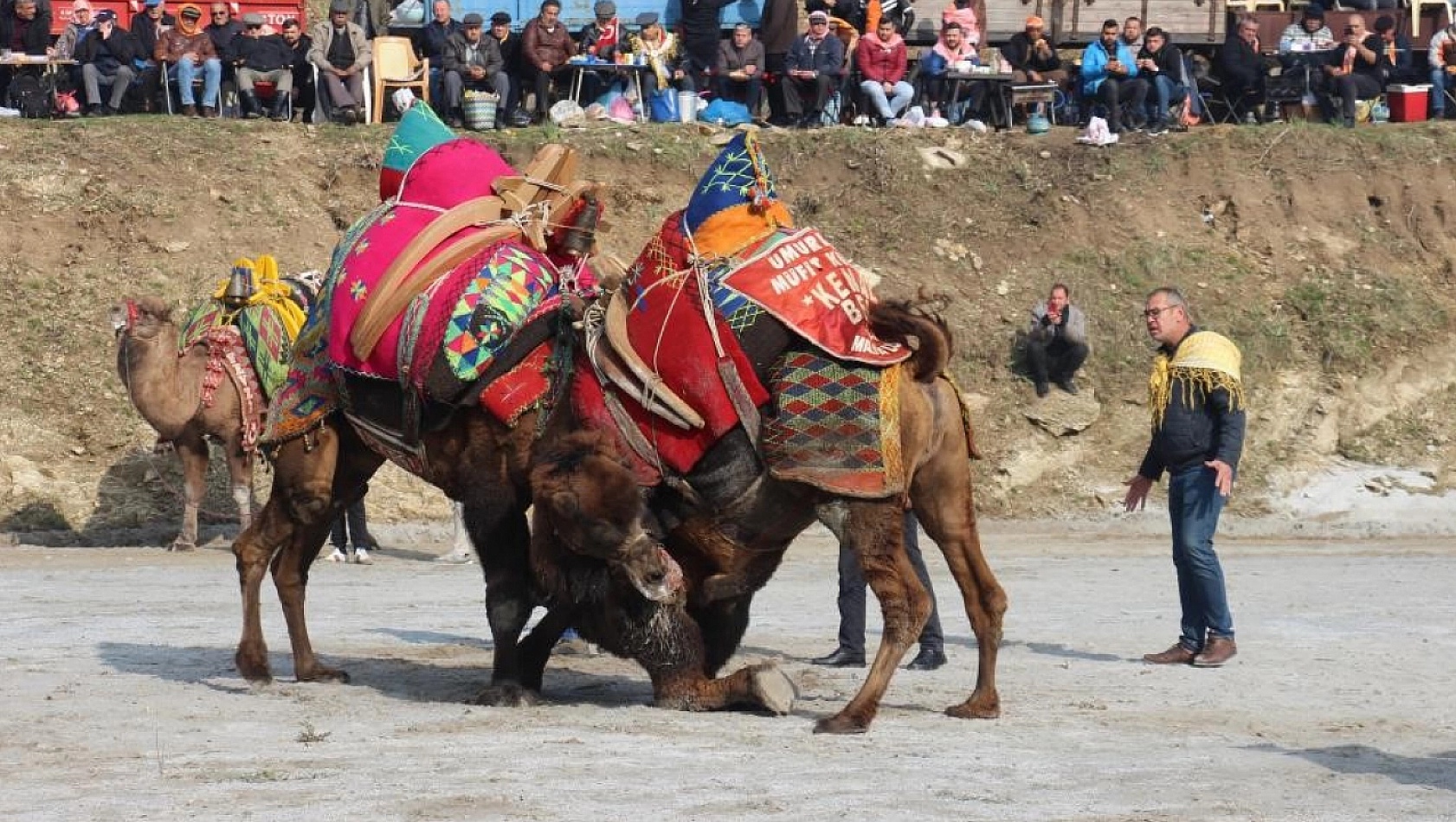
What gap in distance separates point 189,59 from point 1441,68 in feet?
48.6

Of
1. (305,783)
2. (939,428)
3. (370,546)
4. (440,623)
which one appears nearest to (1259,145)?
(370,546)

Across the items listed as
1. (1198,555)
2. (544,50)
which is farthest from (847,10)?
(1198,555)

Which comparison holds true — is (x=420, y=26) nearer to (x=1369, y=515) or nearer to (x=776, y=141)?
(x=776, y=141)

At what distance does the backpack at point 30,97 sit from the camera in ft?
74.8

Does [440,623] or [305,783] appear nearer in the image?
[305,783]

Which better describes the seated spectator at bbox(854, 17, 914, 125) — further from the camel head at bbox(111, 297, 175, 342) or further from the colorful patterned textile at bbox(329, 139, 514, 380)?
the colorful patterned textile at bbox(329, 139, 514, 380)

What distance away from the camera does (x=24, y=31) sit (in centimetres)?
2316

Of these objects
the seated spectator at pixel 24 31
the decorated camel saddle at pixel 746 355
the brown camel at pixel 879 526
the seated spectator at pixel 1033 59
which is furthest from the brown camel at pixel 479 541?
the seated spectator at pixel 1033 59

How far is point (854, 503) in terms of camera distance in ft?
28.4

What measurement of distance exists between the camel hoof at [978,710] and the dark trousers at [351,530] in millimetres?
7867

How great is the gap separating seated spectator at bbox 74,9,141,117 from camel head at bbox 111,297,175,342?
22.8 ft

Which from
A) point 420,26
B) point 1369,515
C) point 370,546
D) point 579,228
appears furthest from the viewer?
Result: point 420,26

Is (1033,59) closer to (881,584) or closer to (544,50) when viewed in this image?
(544,50)

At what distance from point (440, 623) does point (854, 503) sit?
473 centimetres
